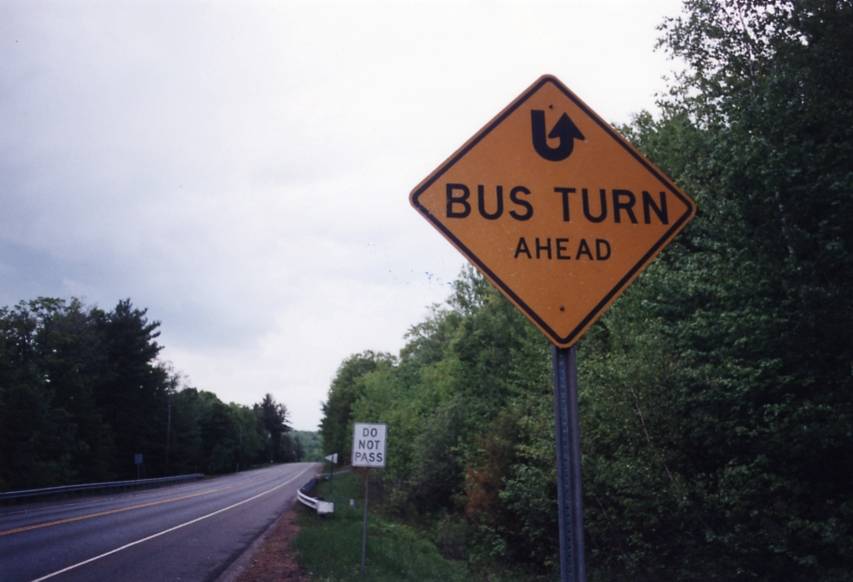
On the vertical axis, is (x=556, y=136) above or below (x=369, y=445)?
above

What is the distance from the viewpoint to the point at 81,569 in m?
10.8

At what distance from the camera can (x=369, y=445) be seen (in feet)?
39.8

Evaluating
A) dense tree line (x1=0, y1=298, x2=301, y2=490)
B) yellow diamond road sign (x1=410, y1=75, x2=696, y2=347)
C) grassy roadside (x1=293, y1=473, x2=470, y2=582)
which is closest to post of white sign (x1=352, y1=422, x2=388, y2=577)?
grassy roadside (x1=293, y1=473, x2=470, y2=582)

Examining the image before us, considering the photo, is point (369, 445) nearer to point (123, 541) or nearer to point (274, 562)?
point (274, 562)

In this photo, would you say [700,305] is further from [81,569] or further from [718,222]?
[81,569]

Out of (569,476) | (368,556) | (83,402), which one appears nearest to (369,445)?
(368,556)

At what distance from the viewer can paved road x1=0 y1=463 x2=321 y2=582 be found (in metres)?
10.7

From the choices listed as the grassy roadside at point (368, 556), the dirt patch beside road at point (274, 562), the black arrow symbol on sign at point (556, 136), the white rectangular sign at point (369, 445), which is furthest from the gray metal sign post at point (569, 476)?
the white rectangular sign at point (369, 445)

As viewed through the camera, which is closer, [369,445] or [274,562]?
[369,445]

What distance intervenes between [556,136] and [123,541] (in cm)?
1545

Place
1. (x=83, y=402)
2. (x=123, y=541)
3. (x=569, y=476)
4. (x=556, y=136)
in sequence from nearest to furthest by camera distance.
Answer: (x=569, y=476) → (x=556, y=136) → (x=123, y=541) → (x=83, y=402)

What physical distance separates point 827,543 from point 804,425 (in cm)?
163

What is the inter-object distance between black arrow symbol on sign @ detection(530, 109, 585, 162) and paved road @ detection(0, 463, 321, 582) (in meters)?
10.5

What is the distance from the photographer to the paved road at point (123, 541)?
10711 millimetres
